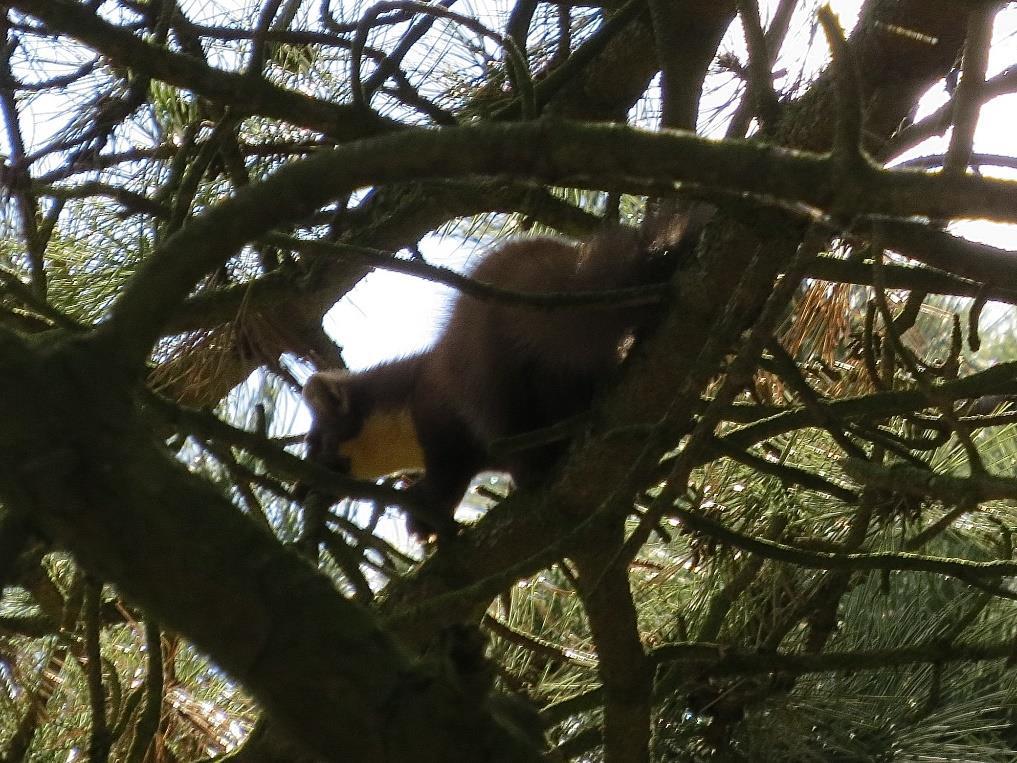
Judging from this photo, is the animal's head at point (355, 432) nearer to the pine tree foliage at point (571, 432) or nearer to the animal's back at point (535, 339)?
the pine tree foliage at point (571, 432)

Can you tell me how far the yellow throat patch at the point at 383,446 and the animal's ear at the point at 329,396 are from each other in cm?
11

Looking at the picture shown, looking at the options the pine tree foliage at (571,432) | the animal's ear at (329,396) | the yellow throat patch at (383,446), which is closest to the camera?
the pine tree foliage at (571,432)

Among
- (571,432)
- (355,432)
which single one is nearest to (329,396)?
(355,432)

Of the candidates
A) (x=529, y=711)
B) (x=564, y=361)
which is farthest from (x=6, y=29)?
(x=529, y=711)

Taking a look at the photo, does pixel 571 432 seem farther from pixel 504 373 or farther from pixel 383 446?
pixel 383 446

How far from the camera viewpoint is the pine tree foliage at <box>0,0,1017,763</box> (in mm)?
861

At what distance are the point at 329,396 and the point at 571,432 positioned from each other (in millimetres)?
1583

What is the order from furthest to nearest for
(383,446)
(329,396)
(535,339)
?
(383,446) < (329,396) < (535,339)

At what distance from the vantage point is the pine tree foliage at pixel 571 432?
2.83ft

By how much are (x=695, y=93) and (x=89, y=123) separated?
1.49m

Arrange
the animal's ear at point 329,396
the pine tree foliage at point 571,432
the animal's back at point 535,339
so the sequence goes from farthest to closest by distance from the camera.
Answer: the animal's ear at point 329,396
the animal's back at point 535,339
the pine tree foliage at point 571,432

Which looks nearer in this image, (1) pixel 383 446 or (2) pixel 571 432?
(2) pixel 571 432

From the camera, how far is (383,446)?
11.4ft

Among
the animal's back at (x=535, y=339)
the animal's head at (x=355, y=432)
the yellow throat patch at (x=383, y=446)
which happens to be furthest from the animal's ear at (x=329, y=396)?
the animal's back at (x=535, y=339)
